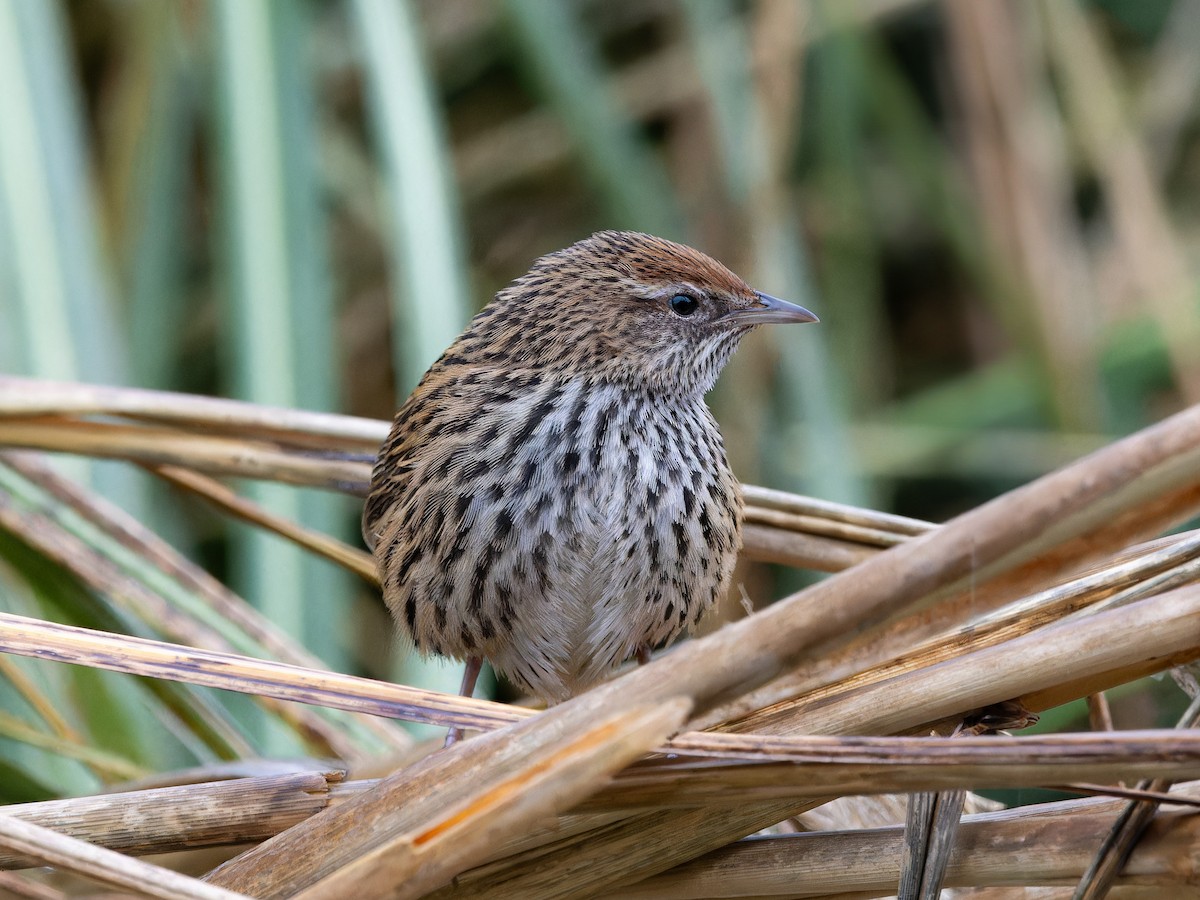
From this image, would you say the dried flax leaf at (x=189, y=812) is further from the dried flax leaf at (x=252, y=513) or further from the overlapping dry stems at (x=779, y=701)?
the dried flax leaf at (x=252, y=513)

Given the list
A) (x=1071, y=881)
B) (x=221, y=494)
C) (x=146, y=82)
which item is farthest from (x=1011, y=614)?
(x=146, y=82)

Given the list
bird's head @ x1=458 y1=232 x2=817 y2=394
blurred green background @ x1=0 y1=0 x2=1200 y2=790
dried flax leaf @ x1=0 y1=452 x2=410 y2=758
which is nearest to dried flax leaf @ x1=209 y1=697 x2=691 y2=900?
dried flax leaf @ x1=0 y1=452 x2=410 y2=758

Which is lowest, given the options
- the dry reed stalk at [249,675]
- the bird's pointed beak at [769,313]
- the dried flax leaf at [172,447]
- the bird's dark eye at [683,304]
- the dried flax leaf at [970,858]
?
the dried flax leaf at [970,858]

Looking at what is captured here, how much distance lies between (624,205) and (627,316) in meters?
1.36

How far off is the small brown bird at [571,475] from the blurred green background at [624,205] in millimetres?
316

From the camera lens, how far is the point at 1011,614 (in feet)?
6.51

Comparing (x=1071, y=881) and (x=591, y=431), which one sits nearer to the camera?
(x=1071, y=881)

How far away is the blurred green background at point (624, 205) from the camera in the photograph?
11.0 ft

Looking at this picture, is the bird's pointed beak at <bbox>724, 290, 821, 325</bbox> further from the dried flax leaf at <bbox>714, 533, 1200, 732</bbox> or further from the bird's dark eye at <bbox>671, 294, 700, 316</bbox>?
the dried flax leaf at <bbox>714, 533, 1200, 732</bbox>

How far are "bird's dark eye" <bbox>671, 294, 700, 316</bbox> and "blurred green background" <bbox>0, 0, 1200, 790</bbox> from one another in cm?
56


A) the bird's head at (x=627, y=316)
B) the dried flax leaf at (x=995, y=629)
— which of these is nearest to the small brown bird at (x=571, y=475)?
the bird's head at (x=627, y=316)

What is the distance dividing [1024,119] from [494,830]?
159 inches

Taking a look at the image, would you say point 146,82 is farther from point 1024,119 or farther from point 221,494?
point 1024,119

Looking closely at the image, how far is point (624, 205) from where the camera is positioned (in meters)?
4.38
